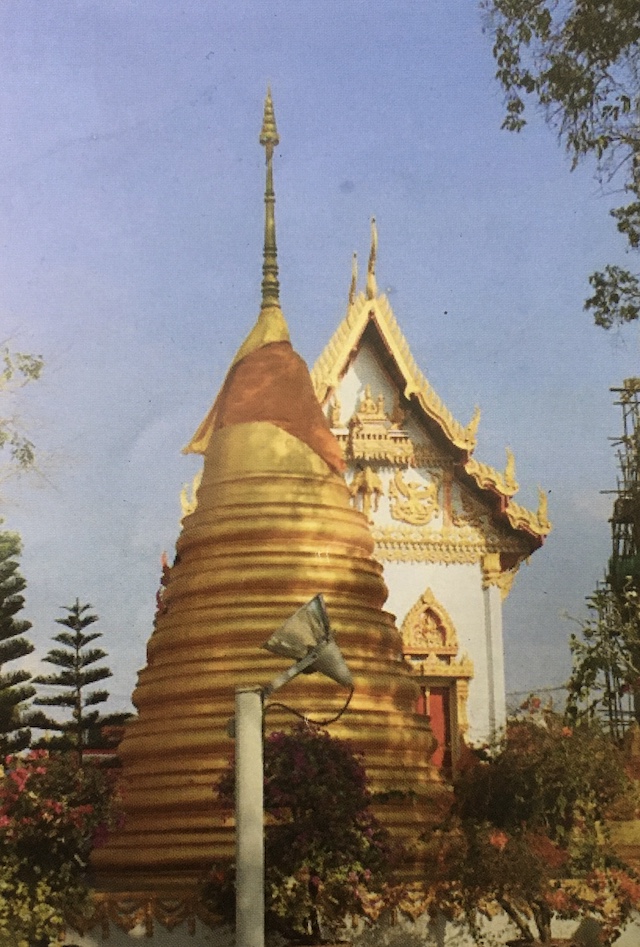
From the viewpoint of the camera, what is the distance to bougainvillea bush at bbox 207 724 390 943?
32.4 ft

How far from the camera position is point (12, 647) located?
71.8 ft

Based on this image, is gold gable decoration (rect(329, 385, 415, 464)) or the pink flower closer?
the pink flower

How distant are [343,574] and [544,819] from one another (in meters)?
3.14

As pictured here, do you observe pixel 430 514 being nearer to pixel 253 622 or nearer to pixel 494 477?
pixel 494 477

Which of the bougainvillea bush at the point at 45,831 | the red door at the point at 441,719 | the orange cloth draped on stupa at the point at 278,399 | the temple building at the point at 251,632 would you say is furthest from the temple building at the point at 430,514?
the bougainvillea bush at the point at 45,831

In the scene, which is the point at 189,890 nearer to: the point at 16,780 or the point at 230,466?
the point at 16,780

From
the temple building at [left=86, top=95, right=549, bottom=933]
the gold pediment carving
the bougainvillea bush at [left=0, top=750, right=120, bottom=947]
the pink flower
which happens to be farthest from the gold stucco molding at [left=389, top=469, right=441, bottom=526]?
the bougainvillea bush at [left=0, top=750, right=120, bottom=947]

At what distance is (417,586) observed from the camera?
2014cm

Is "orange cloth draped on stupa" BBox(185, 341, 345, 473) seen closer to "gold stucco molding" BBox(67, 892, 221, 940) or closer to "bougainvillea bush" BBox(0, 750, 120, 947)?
"bougainvillea bush" BBox(0, 750, 120, 947)

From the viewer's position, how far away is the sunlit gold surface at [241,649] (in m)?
12.1

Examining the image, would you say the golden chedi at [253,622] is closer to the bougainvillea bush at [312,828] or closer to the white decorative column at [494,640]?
the bougainvillea bush at [312,828]

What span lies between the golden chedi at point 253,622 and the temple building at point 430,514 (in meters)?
5.10

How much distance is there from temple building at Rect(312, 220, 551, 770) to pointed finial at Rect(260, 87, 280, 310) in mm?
4579

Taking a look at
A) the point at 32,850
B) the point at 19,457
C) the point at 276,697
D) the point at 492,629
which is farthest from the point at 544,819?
the point at 492,629
